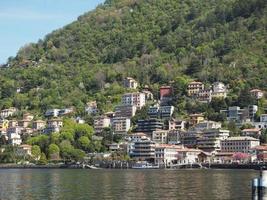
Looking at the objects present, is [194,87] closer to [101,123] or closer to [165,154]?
[101,123]

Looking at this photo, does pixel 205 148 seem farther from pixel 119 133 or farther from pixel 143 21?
pixel 143 21

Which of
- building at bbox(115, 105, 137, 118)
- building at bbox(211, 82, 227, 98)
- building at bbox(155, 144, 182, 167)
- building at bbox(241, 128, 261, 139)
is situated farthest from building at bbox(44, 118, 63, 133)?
building at bbox(241, 128, 261, 139)

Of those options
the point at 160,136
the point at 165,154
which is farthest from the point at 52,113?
the point at 165,154

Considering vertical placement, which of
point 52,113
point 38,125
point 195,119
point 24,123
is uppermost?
point 52,113

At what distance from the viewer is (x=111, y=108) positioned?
137 meters

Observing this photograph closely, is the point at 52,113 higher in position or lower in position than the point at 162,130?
higher

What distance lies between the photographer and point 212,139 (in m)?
109

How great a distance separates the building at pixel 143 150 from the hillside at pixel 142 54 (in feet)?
66.2

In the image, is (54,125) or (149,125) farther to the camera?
(54,125)

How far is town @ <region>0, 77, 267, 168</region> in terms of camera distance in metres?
106

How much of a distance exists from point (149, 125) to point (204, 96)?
13.2 metres

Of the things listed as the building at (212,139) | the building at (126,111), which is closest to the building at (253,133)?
the building at (212,139)

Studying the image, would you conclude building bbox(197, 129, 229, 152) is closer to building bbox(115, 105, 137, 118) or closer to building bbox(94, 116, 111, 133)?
building bbox(115, 105, 137, 118)

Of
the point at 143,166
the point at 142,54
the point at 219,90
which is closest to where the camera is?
the point at 143,166
